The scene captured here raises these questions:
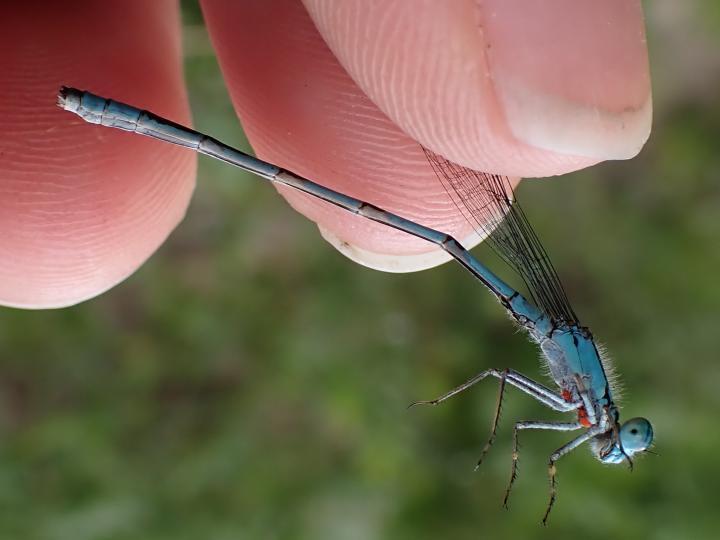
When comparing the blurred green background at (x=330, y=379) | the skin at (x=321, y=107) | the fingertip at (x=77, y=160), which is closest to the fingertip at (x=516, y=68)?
the skin at (x=321, y=107)

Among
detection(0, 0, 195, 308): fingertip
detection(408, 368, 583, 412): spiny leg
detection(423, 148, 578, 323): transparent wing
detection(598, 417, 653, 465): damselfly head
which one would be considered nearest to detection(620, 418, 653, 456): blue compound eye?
detection(598, 417, 653, 465): damselfly head

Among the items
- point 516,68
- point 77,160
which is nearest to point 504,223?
point 516,68

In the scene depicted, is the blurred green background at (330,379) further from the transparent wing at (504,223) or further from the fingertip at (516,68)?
the fingertip at (516,68)

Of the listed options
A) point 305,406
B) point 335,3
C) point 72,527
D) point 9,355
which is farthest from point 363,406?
point 335,3

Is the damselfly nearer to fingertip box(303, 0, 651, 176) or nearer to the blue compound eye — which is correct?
the blue compound eye

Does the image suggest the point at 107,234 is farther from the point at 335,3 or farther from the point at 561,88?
the point at 561,88
